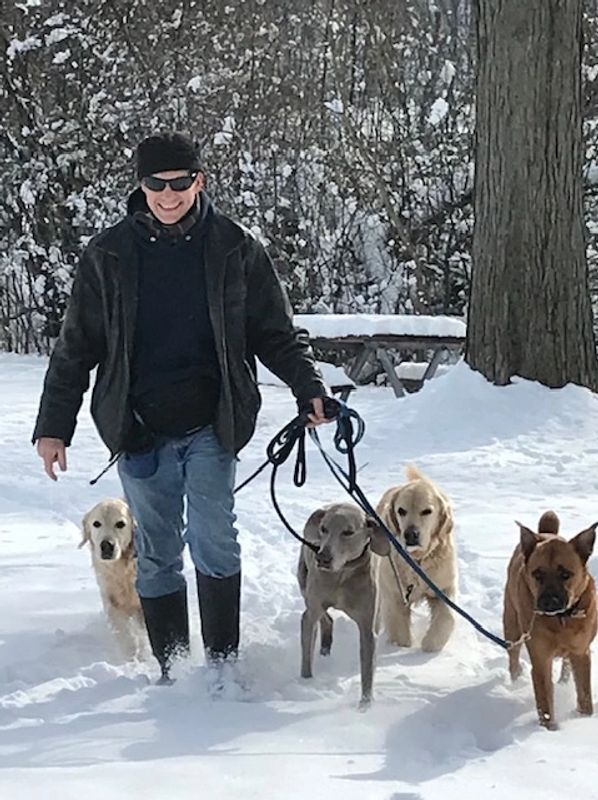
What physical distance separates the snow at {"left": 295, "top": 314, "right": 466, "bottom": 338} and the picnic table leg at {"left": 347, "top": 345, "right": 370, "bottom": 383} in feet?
0.70

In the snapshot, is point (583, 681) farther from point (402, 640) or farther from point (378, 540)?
point (402, 640)

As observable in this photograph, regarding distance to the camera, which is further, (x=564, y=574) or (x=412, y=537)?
(x=412, y=537)

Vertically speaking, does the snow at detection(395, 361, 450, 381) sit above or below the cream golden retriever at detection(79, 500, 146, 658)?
below

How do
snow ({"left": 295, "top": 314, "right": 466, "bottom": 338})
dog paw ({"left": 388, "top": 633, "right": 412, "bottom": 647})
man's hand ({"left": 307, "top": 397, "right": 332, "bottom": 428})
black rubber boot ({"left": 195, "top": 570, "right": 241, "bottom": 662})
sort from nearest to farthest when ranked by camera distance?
1. man's hand ({"left": 307, "top": 397, "right": 332, "bottom": 428})
2. black rubber boot ({"left": 195, "top": 570, "right": 241, "bottom": 662})
3. dog paw ({"left": 388, "top": 633, "right": 412, "bottom": 647})
4. snow ({"left": 295, "top": 314, "right": 466, "bottom": 338})

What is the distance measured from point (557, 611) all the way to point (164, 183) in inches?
67.6

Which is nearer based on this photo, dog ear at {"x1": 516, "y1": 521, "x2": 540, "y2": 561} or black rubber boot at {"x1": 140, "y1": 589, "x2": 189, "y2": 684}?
dog ear at {"x1": 516, "y1": 521, "x2": 540, "y2": 561}

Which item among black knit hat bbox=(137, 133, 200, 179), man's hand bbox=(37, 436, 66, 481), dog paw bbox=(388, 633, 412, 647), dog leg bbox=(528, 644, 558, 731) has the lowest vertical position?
dog paw bbox=(388, 633, 412, 647)

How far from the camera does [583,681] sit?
11.9 ft

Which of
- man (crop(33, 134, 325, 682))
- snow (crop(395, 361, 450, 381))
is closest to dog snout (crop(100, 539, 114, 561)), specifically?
man (crop(33, 134, 325, 682))

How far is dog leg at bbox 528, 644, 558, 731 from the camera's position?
3.52 m

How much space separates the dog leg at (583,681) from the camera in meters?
3.61

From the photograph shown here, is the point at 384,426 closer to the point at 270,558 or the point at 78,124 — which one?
the point at 270,558

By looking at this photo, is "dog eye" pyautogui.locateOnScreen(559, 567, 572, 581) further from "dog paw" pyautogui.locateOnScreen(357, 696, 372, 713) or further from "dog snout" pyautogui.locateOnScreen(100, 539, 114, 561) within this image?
"dog snout" pyautogui.locateOnScreen(100, 539, 114, 561)

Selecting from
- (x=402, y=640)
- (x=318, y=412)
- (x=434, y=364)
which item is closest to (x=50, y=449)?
(x=318, y=412)
